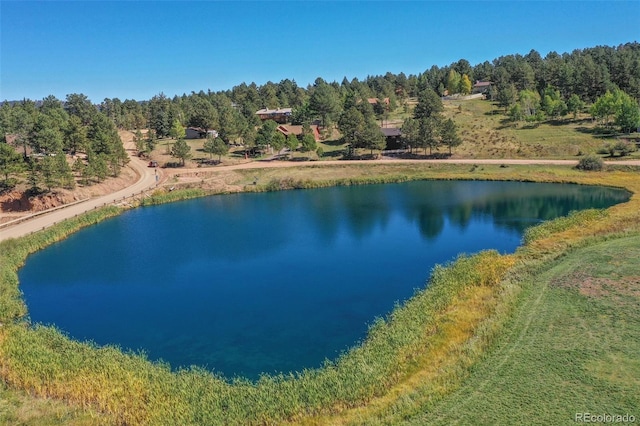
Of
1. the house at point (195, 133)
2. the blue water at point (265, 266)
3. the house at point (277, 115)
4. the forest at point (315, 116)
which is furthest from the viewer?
the house at point (277, 115)

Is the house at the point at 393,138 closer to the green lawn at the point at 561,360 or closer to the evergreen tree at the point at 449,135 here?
the evergreen tree at the point at 449,135

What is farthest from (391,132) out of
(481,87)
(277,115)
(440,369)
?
(440,369)

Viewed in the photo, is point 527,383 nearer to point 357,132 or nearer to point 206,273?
point 206,273

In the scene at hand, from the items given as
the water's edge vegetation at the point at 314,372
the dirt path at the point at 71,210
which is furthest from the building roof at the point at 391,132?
the water's edge vegetation at the point at 314,372

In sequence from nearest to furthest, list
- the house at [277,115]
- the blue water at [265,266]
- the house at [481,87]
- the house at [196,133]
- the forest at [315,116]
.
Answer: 1. the blue water at [265,266]
2. the forest at [315,116]
3. the house at [196,133]
4. the house at [277,115]
5. the house at [481,87]

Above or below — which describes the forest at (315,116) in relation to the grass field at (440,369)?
above

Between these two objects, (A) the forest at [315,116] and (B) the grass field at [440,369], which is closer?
(B) the grass field at [440,369]
